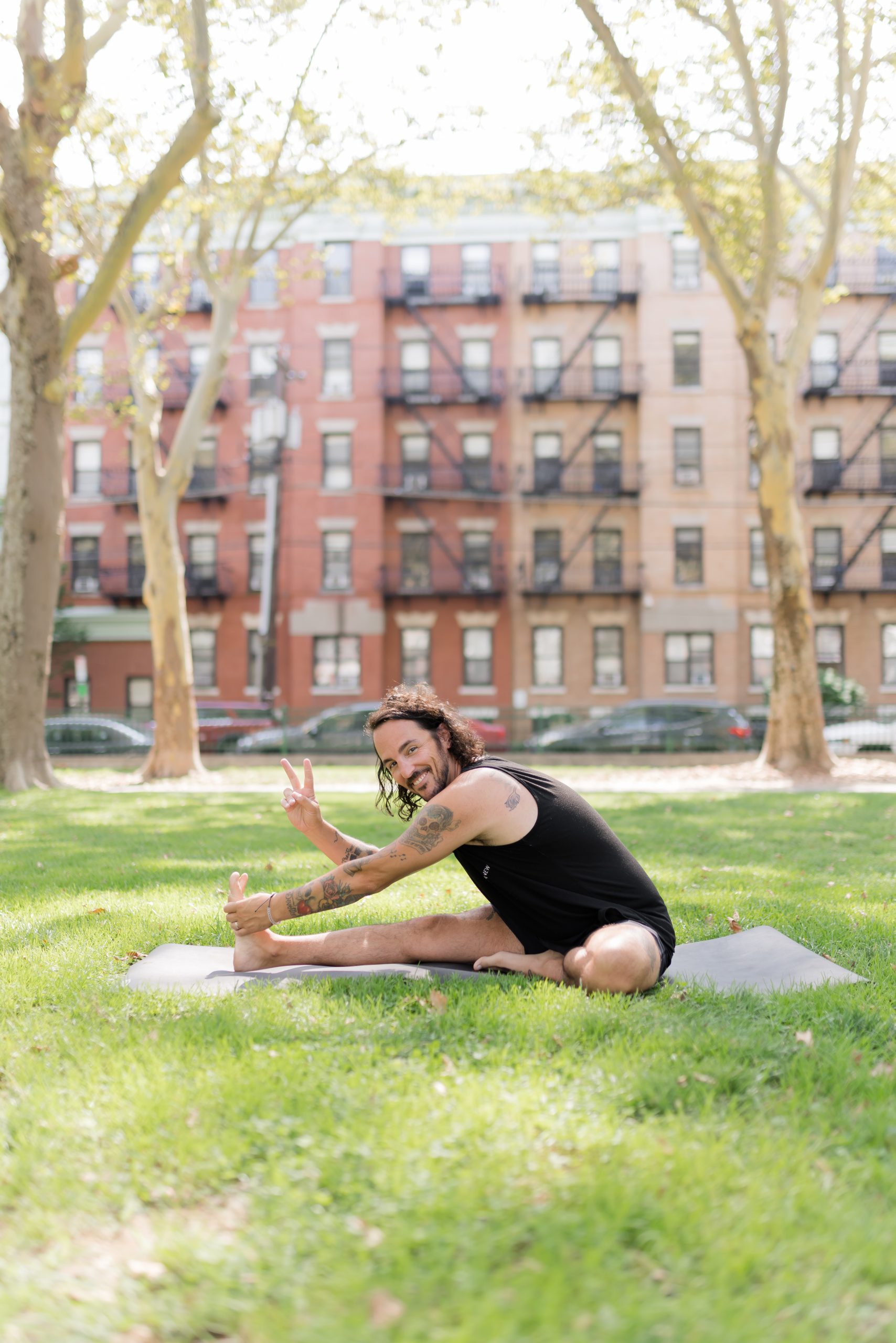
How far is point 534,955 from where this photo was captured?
434 centimetres

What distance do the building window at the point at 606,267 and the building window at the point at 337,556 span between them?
36.7 ft

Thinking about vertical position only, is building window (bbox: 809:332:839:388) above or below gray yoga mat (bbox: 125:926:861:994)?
above

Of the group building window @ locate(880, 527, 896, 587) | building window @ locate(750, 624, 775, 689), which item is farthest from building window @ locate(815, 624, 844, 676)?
building window @ locate(880, 527, 896, 587)

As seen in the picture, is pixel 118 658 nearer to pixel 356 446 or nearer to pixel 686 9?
pixel 356 446

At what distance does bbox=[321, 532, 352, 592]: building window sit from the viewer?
112 feet

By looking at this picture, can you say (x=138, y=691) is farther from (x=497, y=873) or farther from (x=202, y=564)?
(x=497, y=873)

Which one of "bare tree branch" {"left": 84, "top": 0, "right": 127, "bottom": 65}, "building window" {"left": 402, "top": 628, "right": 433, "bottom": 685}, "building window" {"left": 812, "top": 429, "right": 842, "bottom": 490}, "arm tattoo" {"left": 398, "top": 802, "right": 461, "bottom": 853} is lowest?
"arm tattoo" {"left": 398, "top": 802, "right": 461, "bottom": 853}

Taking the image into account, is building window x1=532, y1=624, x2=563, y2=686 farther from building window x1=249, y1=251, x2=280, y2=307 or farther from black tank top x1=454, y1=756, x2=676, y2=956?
black tank top x1=454, y1=756, x2=676, y2=956

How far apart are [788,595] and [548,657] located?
17.4 m

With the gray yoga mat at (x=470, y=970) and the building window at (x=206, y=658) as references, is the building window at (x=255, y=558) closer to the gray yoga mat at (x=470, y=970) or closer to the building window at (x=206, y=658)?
the building window at (x=206, y=658)

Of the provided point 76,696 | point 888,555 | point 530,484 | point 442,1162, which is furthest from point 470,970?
point 76,696

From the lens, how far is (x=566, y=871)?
4.14m

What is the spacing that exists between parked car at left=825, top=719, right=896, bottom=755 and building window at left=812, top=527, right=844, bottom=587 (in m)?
11.2

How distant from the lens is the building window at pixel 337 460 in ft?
113
